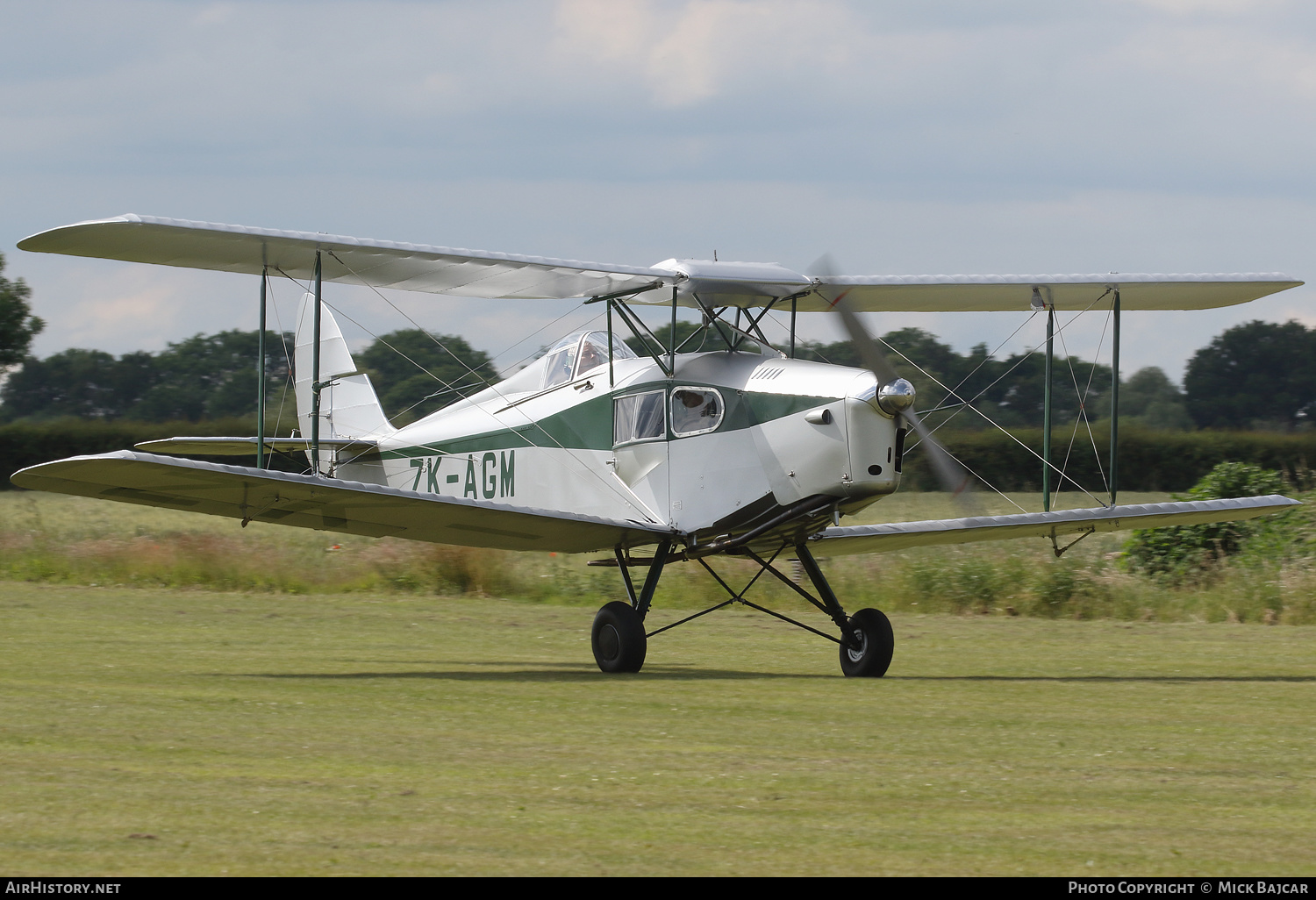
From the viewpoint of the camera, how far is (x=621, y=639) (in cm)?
1266

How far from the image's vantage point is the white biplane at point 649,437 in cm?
1162

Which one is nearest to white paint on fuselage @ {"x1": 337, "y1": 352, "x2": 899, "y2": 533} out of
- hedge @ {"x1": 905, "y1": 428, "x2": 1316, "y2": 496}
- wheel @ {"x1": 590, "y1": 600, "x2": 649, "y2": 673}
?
wheel @ {"x1": 590, "y1": 600, "x2": 649, "y2": 673}

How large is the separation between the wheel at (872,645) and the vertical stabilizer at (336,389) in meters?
7.44

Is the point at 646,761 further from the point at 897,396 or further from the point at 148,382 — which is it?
the point at 148,382

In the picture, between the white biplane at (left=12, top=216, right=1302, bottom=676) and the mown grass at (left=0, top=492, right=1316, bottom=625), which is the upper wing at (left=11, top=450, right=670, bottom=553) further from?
the mown grass at (left=0, top=492, right=1316, bottom=625)

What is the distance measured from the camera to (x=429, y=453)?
52.5 ft

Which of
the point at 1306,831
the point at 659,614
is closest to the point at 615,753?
the point at 1306,831

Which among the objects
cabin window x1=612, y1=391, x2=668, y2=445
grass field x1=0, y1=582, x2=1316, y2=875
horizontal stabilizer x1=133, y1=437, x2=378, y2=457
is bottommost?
grass field x1=0, y1=582, x2=1316, y2=875

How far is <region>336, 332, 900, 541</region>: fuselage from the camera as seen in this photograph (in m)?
11.7

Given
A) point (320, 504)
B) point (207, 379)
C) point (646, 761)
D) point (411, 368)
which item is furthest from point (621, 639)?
point (207, 379)

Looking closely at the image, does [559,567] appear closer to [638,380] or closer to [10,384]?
[638,380]

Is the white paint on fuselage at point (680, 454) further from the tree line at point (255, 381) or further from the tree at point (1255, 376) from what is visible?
the tree at point (1255, 376)

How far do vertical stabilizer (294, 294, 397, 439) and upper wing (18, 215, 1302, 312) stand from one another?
481 cm

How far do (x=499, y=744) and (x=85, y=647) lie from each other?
284 inches
